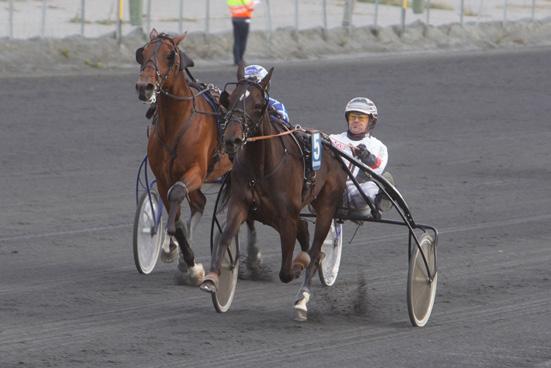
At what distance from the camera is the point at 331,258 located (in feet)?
31.3

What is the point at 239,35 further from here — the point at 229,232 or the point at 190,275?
the point at 229,232

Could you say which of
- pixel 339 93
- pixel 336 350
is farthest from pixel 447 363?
pixel 339 93

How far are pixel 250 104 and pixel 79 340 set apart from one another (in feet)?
5.21

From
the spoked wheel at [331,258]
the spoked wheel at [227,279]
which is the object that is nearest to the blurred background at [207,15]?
the spoked wheel at [331,258]

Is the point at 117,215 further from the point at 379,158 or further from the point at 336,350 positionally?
the point at 336,350

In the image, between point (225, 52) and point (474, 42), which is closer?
point (225, 52)

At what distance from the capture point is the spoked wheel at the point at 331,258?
945 centimetres

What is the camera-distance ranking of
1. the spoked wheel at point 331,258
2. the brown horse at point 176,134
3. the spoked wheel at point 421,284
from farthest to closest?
the spoked wheel at point 331,258
the brown horse at point 176,134
the spoked wheel at point 421,284

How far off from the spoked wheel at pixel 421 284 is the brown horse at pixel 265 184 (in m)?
0.58

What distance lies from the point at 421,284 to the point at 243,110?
1.63 meters

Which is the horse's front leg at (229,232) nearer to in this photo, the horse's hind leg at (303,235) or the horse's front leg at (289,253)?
the horse's front leg at (289,253)

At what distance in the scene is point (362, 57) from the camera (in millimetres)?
26750

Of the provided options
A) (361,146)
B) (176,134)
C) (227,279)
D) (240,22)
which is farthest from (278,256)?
(240,22)

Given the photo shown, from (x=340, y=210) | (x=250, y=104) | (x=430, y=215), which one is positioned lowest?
(x=430, y=215)
